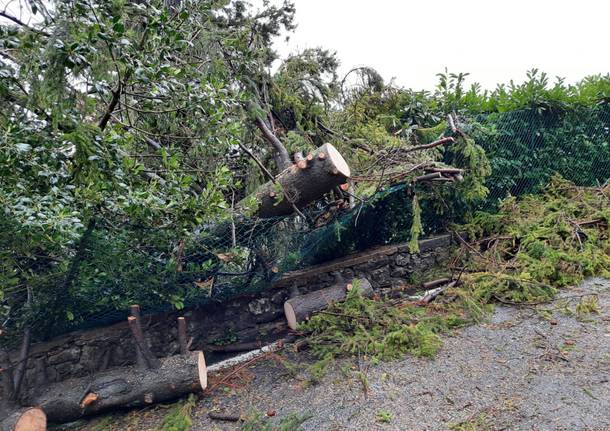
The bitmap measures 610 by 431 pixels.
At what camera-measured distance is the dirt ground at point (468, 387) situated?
257 cm

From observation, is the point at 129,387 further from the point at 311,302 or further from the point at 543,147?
the point at 543,147

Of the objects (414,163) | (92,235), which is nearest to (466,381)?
(414,163)

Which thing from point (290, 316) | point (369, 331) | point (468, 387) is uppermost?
point (290, 316)

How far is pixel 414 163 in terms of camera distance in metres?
4.95

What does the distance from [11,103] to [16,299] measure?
1855 mm

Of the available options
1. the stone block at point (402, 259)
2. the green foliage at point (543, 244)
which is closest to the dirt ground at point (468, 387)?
the green foliage at point (543, 244)

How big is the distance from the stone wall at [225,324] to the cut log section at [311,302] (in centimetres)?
22

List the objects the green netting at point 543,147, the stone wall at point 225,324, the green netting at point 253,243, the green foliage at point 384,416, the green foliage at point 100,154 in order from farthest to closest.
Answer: the green netting at point 543,147, the stone wall at point 225,324, the green netting at point 253,243, the green foliage at point 384,416, the green foliage at point 100,154

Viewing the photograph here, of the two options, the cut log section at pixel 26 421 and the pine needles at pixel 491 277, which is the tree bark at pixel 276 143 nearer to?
the pine needles at pixel 491 277

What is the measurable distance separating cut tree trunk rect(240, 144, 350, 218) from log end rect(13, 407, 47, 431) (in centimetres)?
239

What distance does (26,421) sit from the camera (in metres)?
3.14

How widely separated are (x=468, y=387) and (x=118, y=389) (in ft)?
9.19

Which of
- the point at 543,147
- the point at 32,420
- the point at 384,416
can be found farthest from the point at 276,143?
the point at 543,147

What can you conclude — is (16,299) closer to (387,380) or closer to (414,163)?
(387,380)
